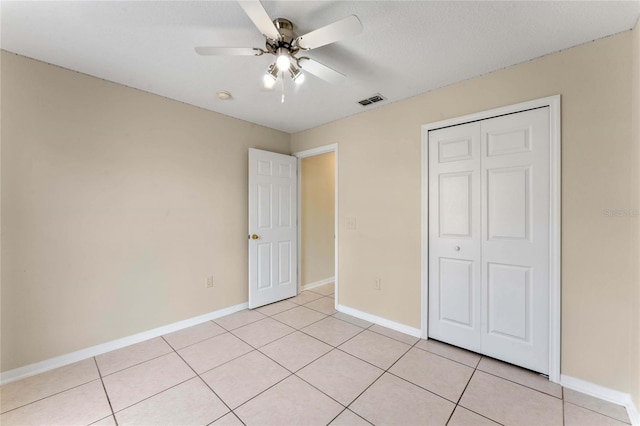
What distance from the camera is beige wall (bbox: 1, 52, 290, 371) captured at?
1.96m

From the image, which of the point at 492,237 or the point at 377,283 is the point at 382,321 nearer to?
the point at 377,283

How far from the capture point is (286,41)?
1.59 meters

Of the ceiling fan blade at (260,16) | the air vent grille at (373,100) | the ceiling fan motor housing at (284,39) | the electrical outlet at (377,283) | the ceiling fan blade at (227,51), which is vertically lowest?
the electrical outlet at (377,283)

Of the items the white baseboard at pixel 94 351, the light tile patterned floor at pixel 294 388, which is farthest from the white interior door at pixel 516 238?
the white baseboard at pixel 94 351

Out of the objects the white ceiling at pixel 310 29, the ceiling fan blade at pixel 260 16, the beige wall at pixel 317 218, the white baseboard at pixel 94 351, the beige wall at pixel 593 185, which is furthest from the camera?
the beige wall at pixel 317 218

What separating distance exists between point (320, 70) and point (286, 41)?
0.30 meters

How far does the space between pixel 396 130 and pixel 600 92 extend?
1.48 m

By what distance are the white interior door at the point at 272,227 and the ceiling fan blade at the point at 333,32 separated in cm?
197

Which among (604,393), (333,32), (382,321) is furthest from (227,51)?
(604,393)

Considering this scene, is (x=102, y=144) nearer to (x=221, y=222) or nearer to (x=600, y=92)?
(x=221, y=222)

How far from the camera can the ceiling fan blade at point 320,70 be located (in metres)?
1.71

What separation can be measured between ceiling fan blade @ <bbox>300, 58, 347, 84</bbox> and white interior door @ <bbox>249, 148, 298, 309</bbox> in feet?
5.54

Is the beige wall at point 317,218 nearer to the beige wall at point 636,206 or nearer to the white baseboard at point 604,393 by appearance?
the white baseboard at point 604,393

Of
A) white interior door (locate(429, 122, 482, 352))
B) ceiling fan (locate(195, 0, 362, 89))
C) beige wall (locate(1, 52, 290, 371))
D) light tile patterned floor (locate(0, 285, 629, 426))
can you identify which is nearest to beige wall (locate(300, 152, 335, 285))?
beige wall (locate(1, 52, 290, 371))
